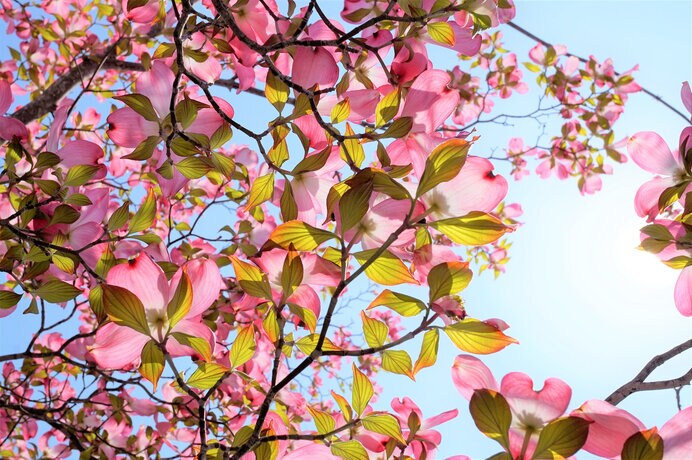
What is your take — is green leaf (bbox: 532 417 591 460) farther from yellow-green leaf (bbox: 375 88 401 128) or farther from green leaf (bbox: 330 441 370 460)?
yellow-green leaf (bbox: 375 88 401 128)

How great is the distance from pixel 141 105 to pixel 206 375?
327 millimetres

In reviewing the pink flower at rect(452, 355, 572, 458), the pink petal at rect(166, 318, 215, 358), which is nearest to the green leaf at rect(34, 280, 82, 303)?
the pink petal at rect(166, 318, 215, 358)

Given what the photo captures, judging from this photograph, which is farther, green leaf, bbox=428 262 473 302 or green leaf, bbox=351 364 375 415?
green leaf, bbox=351 364 375 415

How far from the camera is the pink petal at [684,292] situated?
657mm

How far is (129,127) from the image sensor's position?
2.18 ft

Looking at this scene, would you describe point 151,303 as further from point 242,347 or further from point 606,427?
point 606,427

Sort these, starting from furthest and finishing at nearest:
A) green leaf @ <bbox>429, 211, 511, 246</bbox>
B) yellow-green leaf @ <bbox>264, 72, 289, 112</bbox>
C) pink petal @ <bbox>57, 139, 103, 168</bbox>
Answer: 1. pink petal @ <bbox>57, 139, 103, 168</bbox>
2. yellow-green leaf @ <bbox>264, 72, 289, 112</bbox>
3. green leaf @ <bbox>429, 211, 511, 246</bbox>

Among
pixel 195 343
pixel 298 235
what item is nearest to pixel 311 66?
pixel 298 235

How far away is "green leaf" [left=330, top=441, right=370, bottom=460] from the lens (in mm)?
587

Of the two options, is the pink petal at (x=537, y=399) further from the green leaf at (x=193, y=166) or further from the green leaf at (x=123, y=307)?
the green leaf at (x=193, y=166)

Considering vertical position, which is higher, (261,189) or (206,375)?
(261,189)

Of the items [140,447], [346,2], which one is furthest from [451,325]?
[140,447]

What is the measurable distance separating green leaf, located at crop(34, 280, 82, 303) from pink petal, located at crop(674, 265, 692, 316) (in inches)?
31.9

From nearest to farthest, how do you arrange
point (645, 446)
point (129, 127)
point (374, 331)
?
point (645, 446) → point (374, 331) → point (129, 127)
